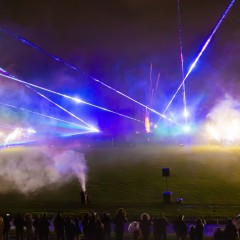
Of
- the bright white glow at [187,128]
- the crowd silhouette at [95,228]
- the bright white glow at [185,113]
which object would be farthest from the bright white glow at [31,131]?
the crowd silhouette at [95,228]

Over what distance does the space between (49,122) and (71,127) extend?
73.0 ft

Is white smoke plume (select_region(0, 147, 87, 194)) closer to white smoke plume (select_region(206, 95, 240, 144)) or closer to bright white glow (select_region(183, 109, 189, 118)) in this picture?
white smoke plume (select_region(206, 95, 240, 144))

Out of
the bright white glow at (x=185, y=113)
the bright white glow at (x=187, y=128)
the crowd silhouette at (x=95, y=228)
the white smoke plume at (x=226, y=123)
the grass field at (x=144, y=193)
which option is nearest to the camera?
the crowd silhouette at (x=95, y=228)

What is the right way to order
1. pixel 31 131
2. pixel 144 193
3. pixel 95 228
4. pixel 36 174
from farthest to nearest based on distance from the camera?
pixel 31 131
pixel 36 174
pixel 144 193
pixel 95 228

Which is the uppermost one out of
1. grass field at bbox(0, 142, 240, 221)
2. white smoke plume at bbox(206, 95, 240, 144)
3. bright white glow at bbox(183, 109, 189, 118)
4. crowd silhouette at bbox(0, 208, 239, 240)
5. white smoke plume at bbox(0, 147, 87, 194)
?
bright white glow at bbox(183, 109, 189, 118)

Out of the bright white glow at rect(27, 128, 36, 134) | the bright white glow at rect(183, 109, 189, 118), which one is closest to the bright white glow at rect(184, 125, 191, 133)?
the bright white glow at rect(183, 109, 189, 118)

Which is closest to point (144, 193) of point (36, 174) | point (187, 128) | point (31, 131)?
point (36, 174)

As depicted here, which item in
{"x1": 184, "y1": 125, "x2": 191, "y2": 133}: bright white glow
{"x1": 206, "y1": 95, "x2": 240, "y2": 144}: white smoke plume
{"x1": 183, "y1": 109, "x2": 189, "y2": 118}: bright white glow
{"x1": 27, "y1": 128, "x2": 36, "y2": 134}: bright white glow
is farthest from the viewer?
{"x1": 183, "y1": 109, "x2": 189, "y2": 118}: bright white glow

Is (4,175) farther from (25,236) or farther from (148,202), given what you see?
(25,236)

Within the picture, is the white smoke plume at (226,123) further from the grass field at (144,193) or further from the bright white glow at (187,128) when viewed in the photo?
the grass field at (144,193)

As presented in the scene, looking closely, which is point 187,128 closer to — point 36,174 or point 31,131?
point 31,131

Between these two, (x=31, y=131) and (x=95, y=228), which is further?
(x=31, y=131)

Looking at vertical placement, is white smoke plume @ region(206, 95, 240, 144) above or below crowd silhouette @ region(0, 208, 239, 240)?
above

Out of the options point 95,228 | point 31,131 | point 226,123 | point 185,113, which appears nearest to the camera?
point 95,228
